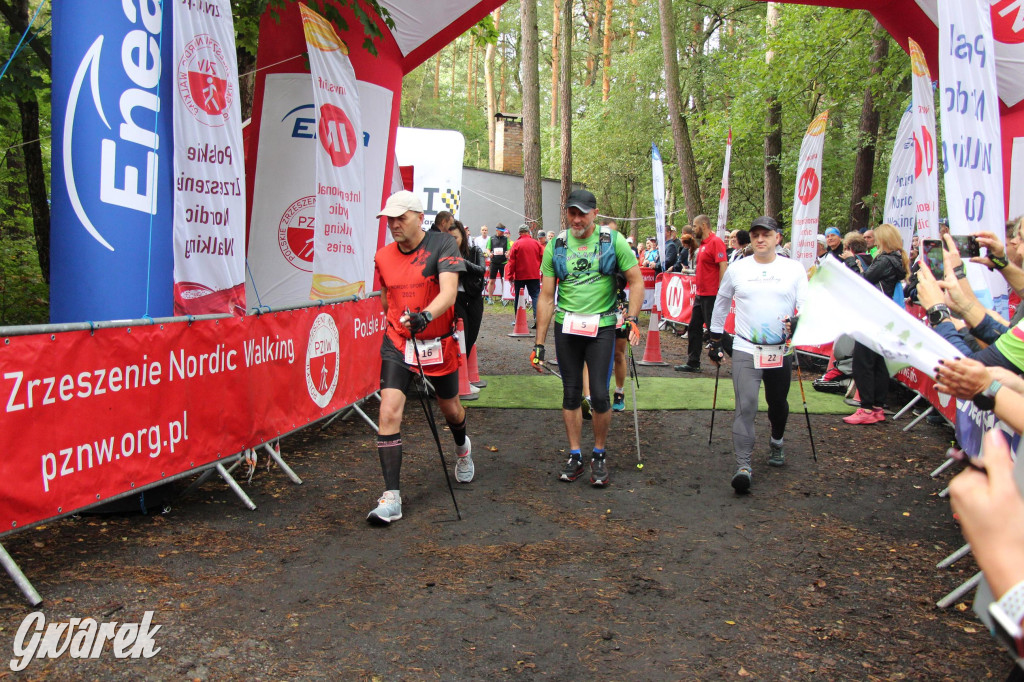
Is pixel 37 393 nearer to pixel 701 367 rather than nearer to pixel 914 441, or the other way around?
pixel 914 441

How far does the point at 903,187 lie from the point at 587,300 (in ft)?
17.3

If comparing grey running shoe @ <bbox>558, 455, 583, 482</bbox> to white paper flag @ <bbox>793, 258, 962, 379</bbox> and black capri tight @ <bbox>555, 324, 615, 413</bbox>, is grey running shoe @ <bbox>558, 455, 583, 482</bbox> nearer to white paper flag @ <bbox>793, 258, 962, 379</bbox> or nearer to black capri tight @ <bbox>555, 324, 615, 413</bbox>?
black capri tight @ <bbox>555, 324, 615, 413</bbox>

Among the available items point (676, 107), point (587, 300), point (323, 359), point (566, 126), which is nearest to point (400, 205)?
point (587, 300)

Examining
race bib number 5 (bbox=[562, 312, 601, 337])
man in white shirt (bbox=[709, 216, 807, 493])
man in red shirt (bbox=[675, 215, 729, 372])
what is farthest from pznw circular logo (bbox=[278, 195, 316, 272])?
man in red shirt (bbox=[675, 215, 729, 372])

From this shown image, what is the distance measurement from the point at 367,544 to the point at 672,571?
6.02 ft

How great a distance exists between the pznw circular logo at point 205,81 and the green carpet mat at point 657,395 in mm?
4377

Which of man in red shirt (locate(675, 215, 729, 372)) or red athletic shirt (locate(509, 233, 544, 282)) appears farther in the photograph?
red athletic shirt (locate(509, 233, 544, 282))

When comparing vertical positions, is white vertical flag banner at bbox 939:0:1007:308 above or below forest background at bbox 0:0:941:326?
below

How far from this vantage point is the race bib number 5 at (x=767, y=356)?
6055 mm

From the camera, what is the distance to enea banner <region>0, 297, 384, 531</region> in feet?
12.9

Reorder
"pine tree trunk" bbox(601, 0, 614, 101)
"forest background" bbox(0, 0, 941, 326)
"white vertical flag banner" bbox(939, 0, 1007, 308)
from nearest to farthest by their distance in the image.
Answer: "white vertical flag banner" bbox(939, 0, 1007, 308) < "forest background" bbox(0, 0, 941, 326) < "pine tree trunk" bbox(601, 0, 614, 101)

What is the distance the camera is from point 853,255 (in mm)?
10031

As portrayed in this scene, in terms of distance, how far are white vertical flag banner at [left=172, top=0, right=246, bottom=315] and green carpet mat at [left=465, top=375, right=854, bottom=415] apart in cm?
372

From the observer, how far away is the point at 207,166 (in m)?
6.01
